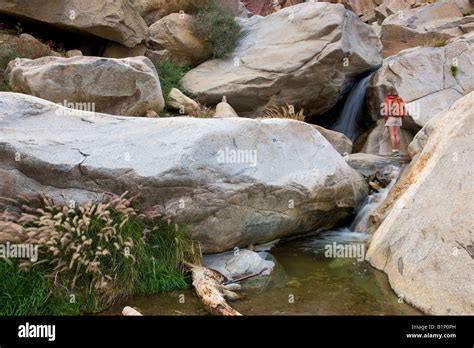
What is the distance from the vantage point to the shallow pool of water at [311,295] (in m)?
5.61

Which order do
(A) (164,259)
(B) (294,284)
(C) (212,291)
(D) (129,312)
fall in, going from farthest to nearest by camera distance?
(B) (294,284) → (A) (164,259) → (C) (212,291) → (D) (129,312)

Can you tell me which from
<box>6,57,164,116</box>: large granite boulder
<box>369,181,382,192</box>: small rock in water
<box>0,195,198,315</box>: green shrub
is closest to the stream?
<box>0,195,198,315</box>: green shrub

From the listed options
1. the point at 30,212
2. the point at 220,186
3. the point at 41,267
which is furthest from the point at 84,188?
the point at 220,186

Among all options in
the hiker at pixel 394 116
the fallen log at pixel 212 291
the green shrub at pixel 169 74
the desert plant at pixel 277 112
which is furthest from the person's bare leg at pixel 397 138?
the fallen log at pixel 212 291

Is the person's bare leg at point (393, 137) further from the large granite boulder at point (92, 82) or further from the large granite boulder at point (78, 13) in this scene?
the large granite boulder at point (78, 13)

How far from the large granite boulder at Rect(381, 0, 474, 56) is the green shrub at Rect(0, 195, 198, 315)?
17.1 metres

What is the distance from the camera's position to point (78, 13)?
524 inches

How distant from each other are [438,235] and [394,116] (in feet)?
26.4

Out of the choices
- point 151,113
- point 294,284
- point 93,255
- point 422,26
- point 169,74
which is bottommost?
point 294,284

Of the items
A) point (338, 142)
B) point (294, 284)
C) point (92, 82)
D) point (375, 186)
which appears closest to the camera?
point (294, 284)

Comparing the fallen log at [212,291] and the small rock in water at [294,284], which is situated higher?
the fallen log at [212,291]

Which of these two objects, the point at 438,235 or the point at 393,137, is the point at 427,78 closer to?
the point at 393,137

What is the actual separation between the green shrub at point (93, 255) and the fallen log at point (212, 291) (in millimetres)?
232

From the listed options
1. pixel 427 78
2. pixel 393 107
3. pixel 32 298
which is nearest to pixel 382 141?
pixel 393 107
